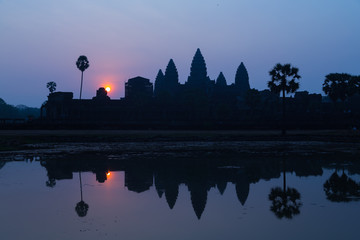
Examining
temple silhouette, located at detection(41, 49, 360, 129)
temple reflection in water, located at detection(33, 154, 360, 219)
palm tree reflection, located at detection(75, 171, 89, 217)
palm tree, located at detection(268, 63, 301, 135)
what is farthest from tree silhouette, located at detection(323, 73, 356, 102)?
palm tree reflection, located at detection(75, 171, 89, 217)

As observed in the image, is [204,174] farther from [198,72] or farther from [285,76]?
[198,72]

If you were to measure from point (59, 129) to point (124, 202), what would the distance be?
4726 centimetres

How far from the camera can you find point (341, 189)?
12359 mm

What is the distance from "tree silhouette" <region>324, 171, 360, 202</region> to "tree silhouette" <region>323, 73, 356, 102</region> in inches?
2611

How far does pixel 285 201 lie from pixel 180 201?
10.1 ft

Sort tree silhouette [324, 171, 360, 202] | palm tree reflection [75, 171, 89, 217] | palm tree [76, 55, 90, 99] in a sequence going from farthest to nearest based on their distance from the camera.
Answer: palm tree [76, 55, 90, 99]
tree silhouette [324, 171, 360, 202]
palm tree reflection [75, 171, 89, 217]

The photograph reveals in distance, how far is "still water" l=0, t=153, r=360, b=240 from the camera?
7914 mm

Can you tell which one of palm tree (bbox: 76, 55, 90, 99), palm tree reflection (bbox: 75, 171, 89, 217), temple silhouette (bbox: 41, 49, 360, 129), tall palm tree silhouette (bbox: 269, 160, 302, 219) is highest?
palm tree (bbox: 76, 55, 90, 99)

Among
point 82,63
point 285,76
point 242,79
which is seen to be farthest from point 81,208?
point 242,79

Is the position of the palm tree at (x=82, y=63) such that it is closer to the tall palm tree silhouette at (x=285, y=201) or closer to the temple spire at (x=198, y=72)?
the temple spire at (x=198, y=72)

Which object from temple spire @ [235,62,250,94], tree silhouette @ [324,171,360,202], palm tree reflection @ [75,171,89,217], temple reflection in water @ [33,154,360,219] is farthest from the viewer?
temple spire @ [235,62,250,94]

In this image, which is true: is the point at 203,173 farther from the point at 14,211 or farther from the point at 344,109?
the point at 344,109

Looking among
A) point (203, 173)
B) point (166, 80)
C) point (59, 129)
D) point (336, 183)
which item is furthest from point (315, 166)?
point (166, 80)

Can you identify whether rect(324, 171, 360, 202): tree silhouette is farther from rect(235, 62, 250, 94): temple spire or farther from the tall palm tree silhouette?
rect(235, 62, 250, 94): temple spire
